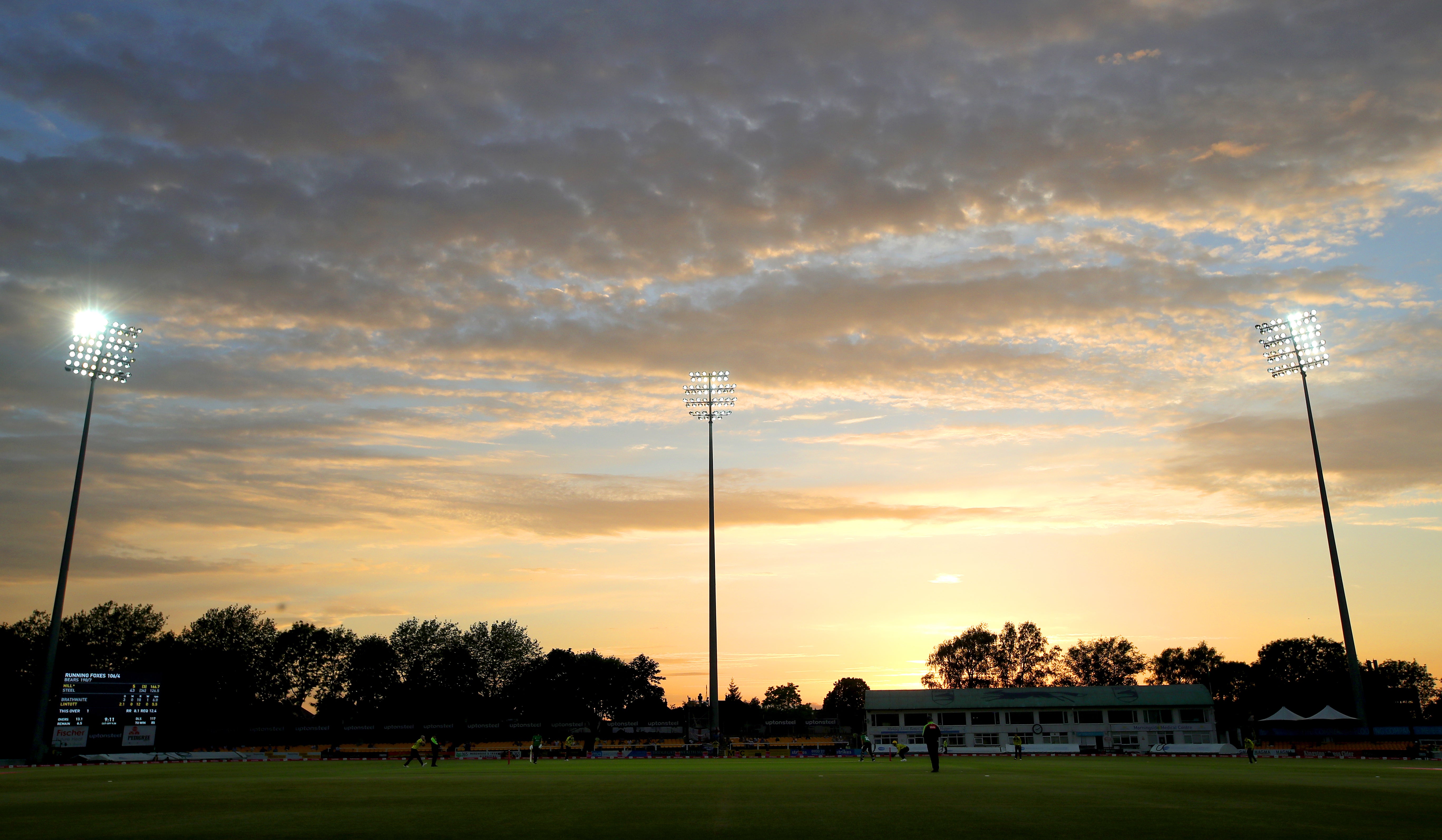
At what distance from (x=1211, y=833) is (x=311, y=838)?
10284mm

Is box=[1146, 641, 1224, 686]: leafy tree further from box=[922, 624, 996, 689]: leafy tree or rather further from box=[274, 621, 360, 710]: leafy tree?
box=[274, 621, 360, 710]: leafy tree

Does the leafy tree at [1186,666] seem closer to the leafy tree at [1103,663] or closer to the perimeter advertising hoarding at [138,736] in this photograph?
the leafy tree at [1103,663]

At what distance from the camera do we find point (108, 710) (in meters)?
52.9

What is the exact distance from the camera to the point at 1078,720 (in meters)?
88.1

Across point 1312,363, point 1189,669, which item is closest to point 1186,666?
point 1189,669

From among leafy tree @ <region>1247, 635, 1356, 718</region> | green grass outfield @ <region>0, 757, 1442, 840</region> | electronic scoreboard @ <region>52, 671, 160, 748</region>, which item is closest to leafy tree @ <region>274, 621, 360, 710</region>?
electronic scoreboard @ <region>52, 671, 160, 748</region>

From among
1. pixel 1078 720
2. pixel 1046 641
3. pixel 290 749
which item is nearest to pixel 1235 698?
pixel 1046 641

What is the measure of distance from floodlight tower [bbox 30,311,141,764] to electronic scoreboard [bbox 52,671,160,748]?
157 cm

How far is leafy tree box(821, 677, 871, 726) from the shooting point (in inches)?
6969

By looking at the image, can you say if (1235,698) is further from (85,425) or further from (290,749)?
(85,425)

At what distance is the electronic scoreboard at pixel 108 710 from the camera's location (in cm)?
5147

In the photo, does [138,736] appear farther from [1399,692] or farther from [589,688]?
[1399,692]

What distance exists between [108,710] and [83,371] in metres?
20.9

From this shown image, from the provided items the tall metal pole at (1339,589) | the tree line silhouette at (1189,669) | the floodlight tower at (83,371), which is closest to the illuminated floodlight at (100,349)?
the floodlight tower at (83,371)
